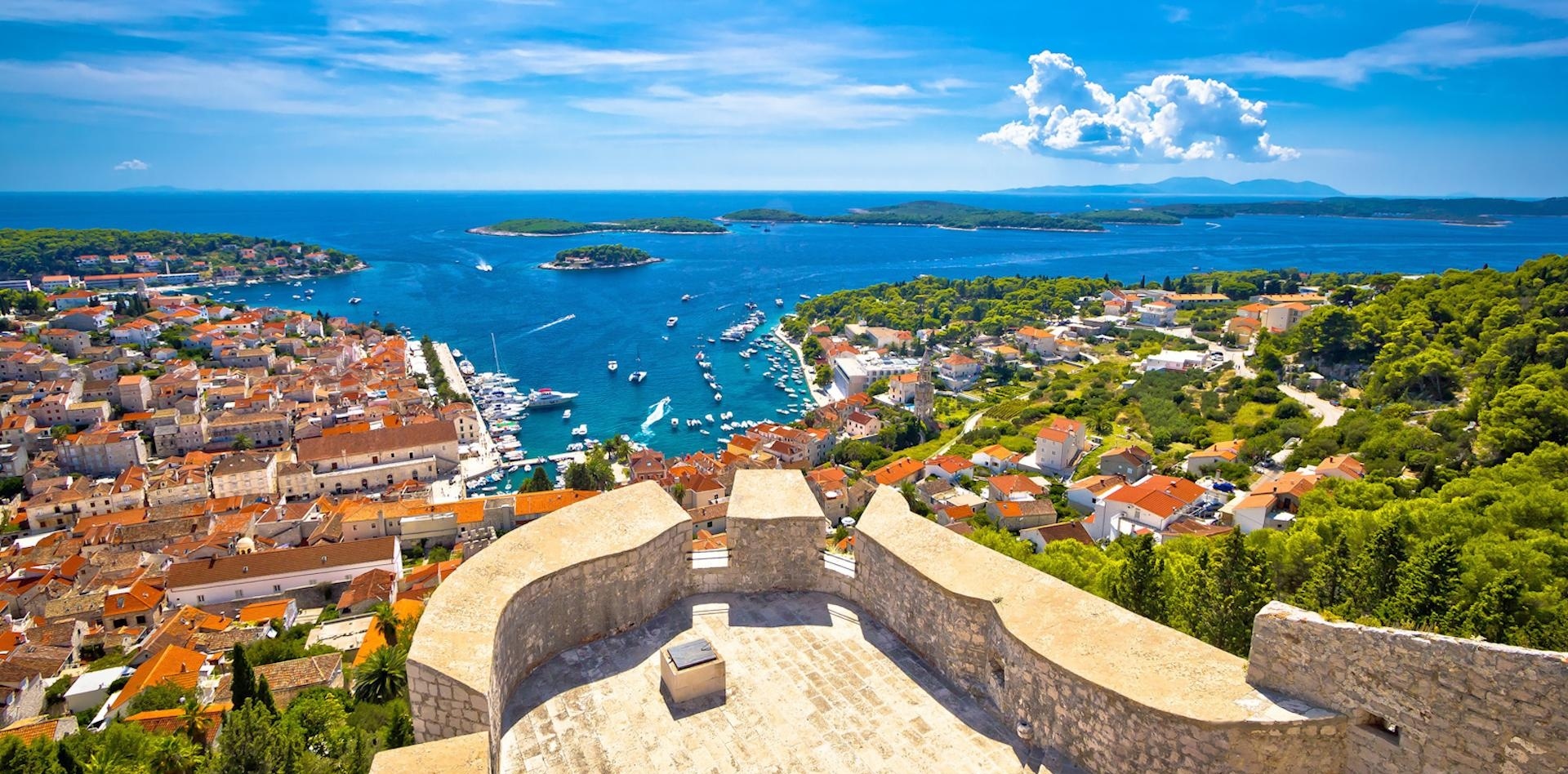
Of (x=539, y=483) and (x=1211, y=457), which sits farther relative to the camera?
(x=539, y=483)

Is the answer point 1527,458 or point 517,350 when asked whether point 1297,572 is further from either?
point 517,350

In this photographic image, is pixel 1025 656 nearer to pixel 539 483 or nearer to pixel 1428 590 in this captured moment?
pixel 1428 590

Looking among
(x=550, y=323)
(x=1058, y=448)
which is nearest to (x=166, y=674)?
(x=1058, y=448)

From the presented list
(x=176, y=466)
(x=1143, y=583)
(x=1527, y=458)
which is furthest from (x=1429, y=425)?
(x=176, y=466)

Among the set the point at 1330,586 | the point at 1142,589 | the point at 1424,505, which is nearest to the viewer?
the point at 1142,589

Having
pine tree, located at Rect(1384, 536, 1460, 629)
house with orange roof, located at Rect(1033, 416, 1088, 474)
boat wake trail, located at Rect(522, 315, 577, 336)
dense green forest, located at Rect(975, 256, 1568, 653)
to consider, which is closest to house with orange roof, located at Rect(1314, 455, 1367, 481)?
dense green forest, located at Rect(975, 256, 1568, 653)
